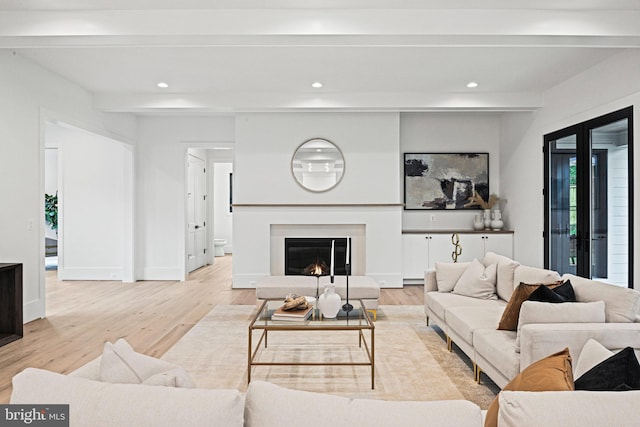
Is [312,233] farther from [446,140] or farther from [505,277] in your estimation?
[505,277]

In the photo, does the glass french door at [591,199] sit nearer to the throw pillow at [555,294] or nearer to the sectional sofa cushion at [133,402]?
the throw pillow at [555,294]

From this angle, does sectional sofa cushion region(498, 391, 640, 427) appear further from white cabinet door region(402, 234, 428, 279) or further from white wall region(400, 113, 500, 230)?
white wall region(400, 113, 500, 230)

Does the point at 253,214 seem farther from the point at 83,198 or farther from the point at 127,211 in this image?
the point at 83,198

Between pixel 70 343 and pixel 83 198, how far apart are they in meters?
4.00

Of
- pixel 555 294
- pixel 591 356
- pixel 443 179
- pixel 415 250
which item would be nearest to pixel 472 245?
pixel 415 250

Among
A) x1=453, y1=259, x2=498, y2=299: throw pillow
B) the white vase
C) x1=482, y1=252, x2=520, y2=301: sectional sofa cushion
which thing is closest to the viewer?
the white vase

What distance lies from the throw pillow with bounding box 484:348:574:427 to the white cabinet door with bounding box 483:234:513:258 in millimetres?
5430

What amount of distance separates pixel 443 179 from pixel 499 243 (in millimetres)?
1335

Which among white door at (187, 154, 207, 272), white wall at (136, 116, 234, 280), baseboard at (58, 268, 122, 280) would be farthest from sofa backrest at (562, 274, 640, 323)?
baseboard at (58, 268, 122, 280)

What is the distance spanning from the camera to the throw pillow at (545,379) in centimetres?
Answer: 123

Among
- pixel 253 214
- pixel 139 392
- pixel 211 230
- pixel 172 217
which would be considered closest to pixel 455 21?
pixel 139 392

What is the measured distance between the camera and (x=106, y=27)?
329cm

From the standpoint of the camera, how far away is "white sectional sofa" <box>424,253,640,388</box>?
2.23m

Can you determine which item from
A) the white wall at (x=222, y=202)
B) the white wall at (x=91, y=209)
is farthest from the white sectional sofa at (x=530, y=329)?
the white wall at (x=222, y=202)
